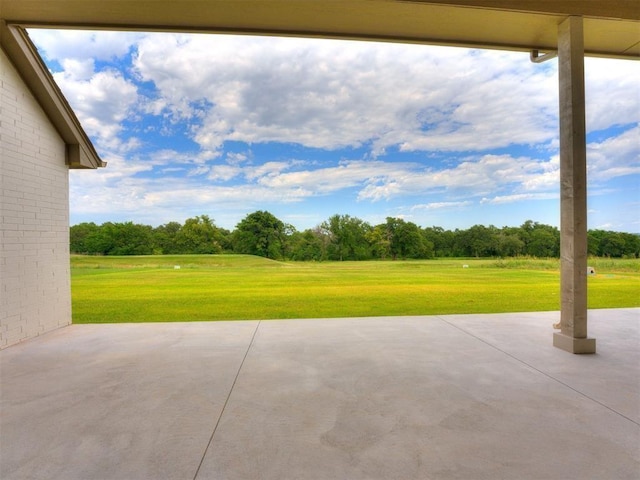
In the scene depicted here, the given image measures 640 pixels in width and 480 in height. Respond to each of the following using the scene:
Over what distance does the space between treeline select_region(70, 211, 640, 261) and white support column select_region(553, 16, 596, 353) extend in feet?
28.9

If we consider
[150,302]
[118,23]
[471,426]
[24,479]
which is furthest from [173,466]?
[150,302]

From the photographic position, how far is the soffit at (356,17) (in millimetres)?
2811

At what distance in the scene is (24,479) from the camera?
136 cm

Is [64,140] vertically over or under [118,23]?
under

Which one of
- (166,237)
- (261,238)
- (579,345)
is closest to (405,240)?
(261,238)

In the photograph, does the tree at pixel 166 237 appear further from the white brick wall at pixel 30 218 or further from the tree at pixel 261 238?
the white brick wall at pixel 30 218

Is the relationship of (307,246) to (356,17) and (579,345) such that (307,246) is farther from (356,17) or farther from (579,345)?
(579,345)

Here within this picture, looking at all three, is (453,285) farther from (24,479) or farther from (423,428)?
(24,479)

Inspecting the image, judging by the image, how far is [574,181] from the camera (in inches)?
116

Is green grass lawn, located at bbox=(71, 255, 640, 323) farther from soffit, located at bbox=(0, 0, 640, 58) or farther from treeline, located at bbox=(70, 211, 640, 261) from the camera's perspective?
soffit, located at bbox=(0, 0, 640, 58)

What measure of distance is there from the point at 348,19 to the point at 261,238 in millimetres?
9933

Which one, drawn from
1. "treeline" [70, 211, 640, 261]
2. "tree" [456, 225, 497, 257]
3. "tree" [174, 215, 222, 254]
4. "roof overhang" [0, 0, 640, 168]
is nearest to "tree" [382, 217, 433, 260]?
"treeline" [70, 211, 640, 261]

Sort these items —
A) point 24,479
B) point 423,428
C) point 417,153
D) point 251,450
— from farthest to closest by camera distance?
1. point 417,153
2. point 423,428
3. point 251,450
4. point 24,479

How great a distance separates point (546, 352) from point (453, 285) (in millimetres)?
7332
